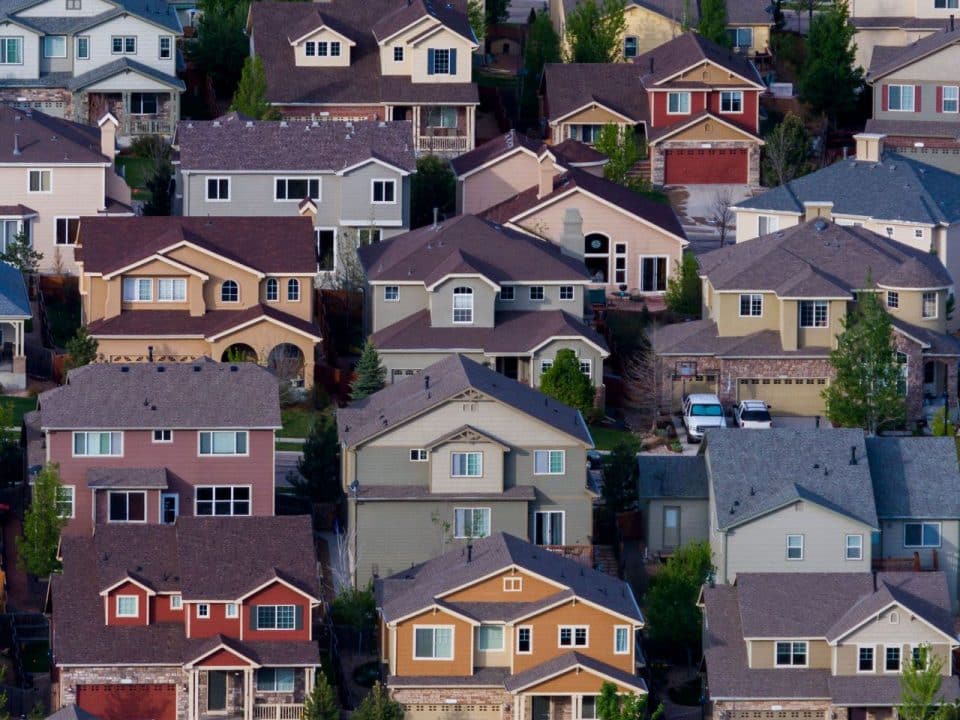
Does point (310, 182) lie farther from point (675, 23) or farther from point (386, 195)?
point (675, 23)

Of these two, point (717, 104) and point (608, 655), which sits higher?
point (717, 104)

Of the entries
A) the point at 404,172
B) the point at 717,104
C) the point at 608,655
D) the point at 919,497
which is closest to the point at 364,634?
the point at 608,655

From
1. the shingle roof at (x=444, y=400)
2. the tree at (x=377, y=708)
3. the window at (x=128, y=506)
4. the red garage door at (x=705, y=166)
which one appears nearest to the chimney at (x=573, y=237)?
the red garage door at (x=705, y=166)

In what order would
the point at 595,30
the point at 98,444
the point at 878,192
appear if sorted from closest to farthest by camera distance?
1. the point at 98,444
2. the point at 878,192
3. the point at 595,30

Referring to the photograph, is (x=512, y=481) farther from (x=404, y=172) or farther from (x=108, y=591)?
(x=404, y=172)

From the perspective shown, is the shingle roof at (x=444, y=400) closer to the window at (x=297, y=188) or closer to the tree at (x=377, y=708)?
the tree at (x=377, y=708)

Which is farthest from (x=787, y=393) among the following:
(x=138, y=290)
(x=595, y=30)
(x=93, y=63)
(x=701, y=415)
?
(x=93, y=63)
